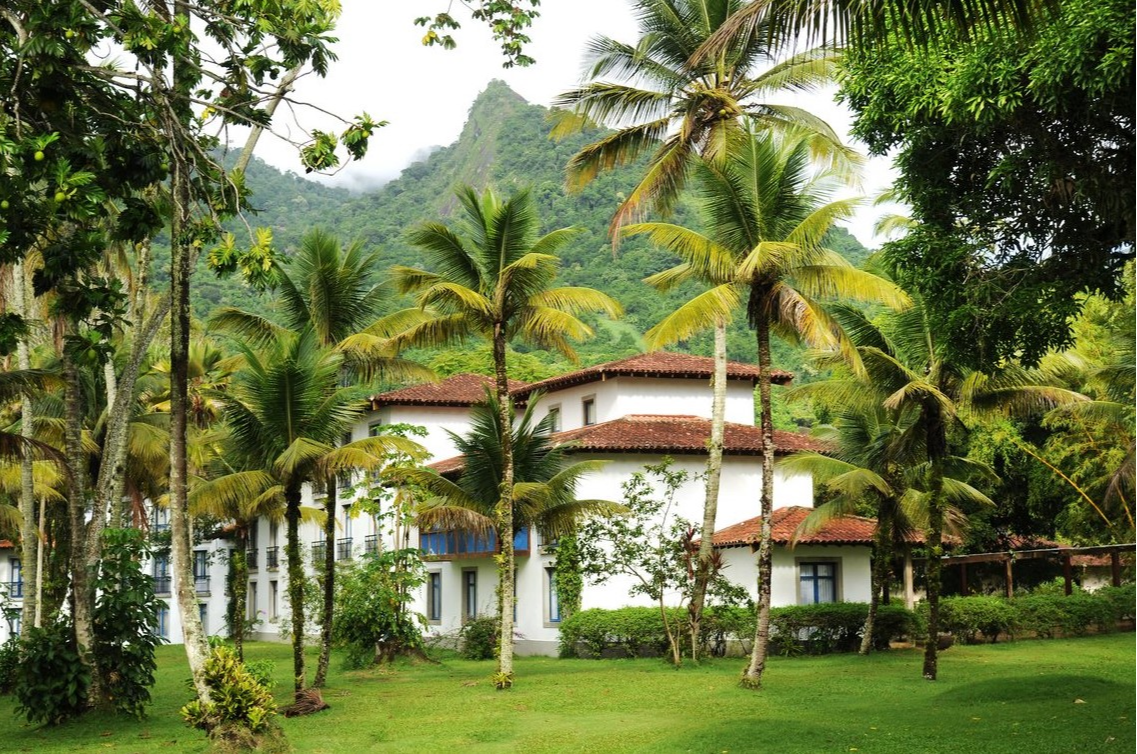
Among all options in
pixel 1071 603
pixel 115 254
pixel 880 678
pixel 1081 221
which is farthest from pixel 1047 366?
pixel 115 254

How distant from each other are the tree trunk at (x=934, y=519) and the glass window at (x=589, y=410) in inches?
580

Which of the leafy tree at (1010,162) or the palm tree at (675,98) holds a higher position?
the palm tree at (675,98)

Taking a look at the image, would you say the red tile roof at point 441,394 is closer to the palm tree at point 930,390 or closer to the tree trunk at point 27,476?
the tree trunk at point 27,476

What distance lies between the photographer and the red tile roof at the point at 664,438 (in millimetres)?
32938

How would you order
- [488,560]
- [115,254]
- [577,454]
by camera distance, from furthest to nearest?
[488,560]
[577,454]
[115,254]

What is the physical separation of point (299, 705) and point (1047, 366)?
16.6m

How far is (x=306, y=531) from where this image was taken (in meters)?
48.0

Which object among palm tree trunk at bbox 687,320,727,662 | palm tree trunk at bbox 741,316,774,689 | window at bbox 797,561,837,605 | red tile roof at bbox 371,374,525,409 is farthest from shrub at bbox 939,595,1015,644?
red tile roof at bbox 371,374,525,409

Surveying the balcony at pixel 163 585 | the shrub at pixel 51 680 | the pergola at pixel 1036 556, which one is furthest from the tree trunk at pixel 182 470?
the balcony at pixel 163 585

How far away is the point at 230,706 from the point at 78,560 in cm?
650

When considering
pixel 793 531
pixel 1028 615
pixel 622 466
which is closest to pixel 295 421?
pixel 622 466

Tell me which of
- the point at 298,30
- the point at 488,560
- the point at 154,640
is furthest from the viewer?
the point at 488,560

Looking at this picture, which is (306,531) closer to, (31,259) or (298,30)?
(31,259)

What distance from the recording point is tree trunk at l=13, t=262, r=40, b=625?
23.5 meters
